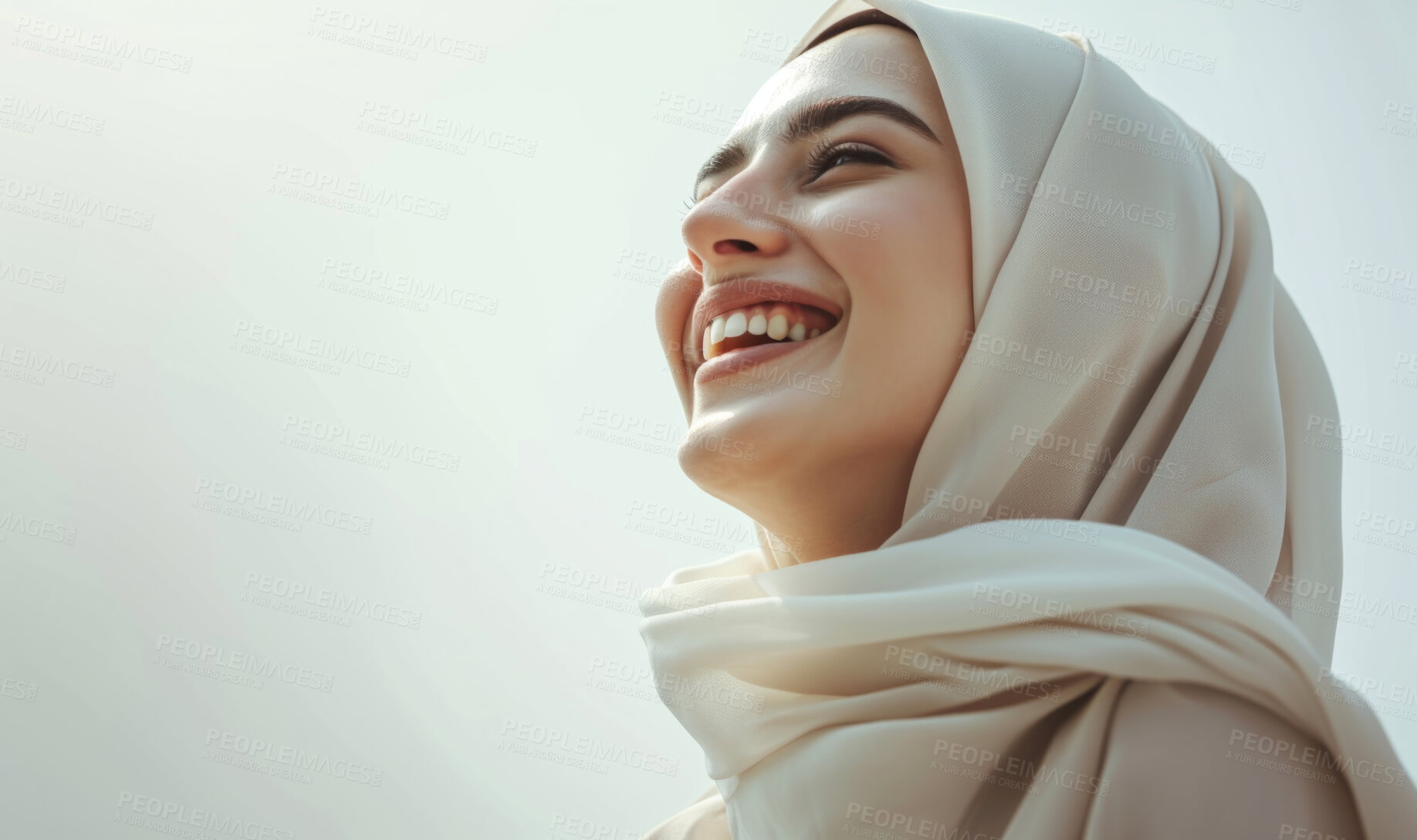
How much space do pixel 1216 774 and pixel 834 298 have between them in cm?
69

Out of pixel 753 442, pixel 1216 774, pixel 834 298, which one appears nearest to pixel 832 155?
pixel 834 298

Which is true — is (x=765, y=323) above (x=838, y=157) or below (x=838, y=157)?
below

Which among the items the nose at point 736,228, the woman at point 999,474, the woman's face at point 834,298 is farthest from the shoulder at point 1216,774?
the nose at point 736,228

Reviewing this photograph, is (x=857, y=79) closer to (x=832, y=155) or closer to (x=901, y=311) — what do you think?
(x=832, y=155)

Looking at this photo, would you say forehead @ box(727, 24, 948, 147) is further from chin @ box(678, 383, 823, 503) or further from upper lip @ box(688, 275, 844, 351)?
chin @ box(678, 383, 823, 503)

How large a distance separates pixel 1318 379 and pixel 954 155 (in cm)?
62

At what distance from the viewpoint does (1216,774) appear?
979 millimetres

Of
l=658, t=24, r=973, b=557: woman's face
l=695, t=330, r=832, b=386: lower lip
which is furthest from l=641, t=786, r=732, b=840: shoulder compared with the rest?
l=695, t=330, r=832, b=386: lower lip

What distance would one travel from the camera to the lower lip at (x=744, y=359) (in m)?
1.38

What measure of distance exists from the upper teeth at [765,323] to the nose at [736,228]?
0.20 ft

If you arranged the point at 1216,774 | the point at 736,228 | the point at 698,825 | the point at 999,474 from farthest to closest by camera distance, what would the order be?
the point at 698,825
the point at 736,228
the point at 999,474
the point at 1216,774

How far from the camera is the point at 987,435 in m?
1.31

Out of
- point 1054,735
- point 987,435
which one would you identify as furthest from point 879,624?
point 987,435

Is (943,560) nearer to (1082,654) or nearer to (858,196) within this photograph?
(1082,654)
